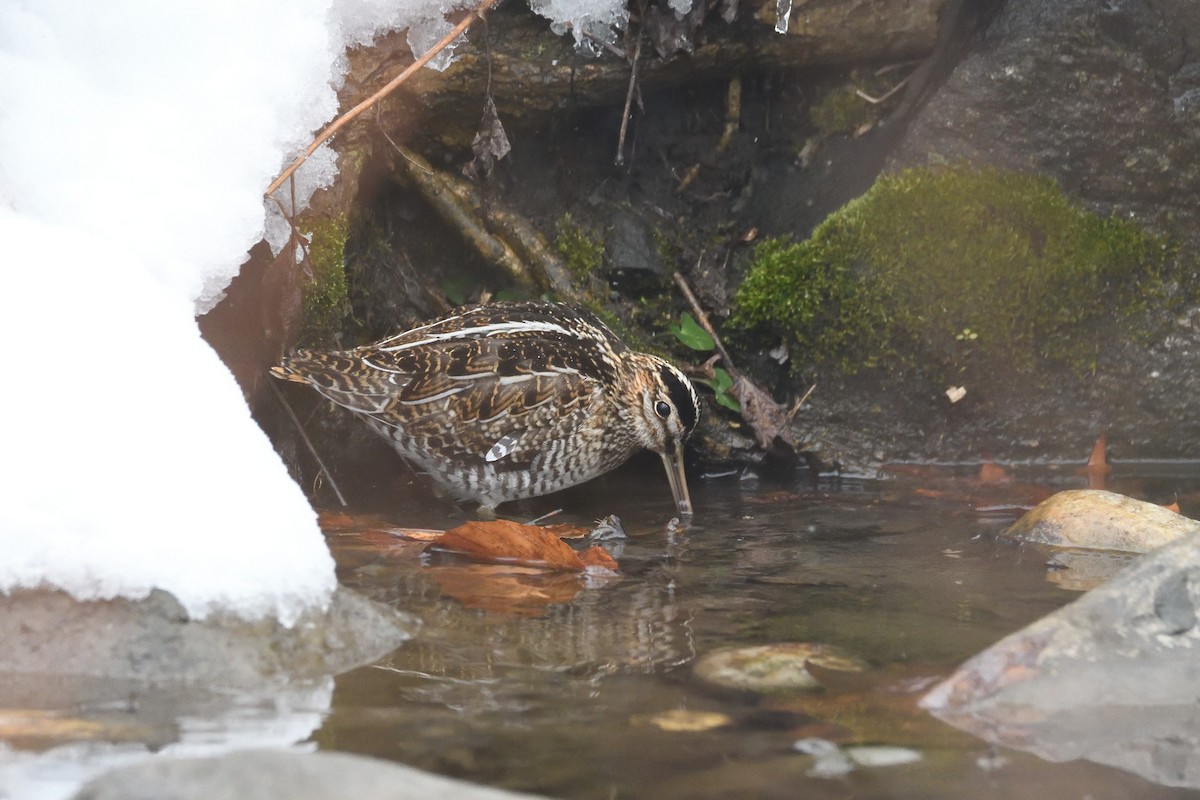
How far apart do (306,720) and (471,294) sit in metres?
3.52

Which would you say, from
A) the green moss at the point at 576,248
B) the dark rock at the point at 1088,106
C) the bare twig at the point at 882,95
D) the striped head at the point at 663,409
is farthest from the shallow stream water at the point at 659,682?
the bare twig at the point at 882,95

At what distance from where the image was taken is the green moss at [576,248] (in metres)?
5.95

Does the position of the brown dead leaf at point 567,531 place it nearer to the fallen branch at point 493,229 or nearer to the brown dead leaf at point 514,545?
the brown dead leaf at point 514,545

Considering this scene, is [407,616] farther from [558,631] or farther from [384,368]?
[384,368]

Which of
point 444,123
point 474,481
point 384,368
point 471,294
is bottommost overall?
point 474,481

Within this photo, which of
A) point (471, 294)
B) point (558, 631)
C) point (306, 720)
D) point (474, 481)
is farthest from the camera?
point (471, 294)

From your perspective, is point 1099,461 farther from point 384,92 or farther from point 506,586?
point 384,92

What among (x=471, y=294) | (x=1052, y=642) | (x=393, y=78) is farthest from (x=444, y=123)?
(x=1052, y=642)

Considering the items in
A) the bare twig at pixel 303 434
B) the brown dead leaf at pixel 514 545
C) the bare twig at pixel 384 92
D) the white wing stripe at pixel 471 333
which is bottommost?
the brown dead leaf at pixel 514 545

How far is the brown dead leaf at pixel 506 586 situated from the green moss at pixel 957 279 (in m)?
2.28

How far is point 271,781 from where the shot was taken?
2.00 m

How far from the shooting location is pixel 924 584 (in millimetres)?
3988

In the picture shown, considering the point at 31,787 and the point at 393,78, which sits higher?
the point at 393,78

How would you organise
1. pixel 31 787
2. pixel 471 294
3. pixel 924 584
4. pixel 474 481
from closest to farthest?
pixel 31 787
pixel 924 584
pixel 474 481
pixel 471 294
